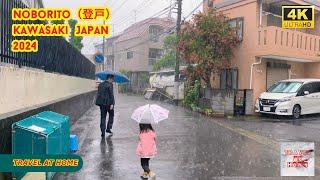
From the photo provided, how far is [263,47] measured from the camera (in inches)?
755

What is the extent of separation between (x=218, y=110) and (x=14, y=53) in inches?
518

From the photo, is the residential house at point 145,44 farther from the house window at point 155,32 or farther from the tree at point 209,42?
the tree at point 209,42

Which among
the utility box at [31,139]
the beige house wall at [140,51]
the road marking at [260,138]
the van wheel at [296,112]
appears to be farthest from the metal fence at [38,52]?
the beige house wall at [140,51]

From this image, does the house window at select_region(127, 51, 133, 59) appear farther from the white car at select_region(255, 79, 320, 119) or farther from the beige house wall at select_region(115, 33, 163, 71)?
the white car at select_region(255, 79, 320, 119)

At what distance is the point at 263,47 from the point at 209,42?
2.66 m

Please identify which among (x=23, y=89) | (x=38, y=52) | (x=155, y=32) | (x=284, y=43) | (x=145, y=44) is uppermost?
(x=155, y=32)

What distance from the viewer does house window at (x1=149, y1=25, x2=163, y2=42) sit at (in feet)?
165

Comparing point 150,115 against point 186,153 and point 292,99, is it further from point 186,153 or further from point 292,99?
point 292,99

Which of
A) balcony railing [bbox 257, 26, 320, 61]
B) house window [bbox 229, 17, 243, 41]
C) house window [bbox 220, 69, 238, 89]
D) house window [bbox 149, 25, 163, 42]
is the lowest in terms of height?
house window [bbox 220, 69, 238, 89]

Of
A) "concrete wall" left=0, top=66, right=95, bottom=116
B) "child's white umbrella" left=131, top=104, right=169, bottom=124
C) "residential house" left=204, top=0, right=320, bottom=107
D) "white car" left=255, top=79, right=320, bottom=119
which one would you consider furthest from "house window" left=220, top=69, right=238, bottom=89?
"child's white umbrella" left=131, top=104, right=169, bottom=124

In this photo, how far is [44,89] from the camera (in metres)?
9.27

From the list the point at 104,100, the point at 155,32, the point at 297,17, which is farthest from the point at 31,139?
the point at 155,32

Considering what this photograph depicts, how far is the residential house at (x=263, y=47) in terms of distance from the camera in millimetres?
19297

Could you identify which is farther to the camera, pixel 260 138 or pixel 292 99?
pixel 292 99
